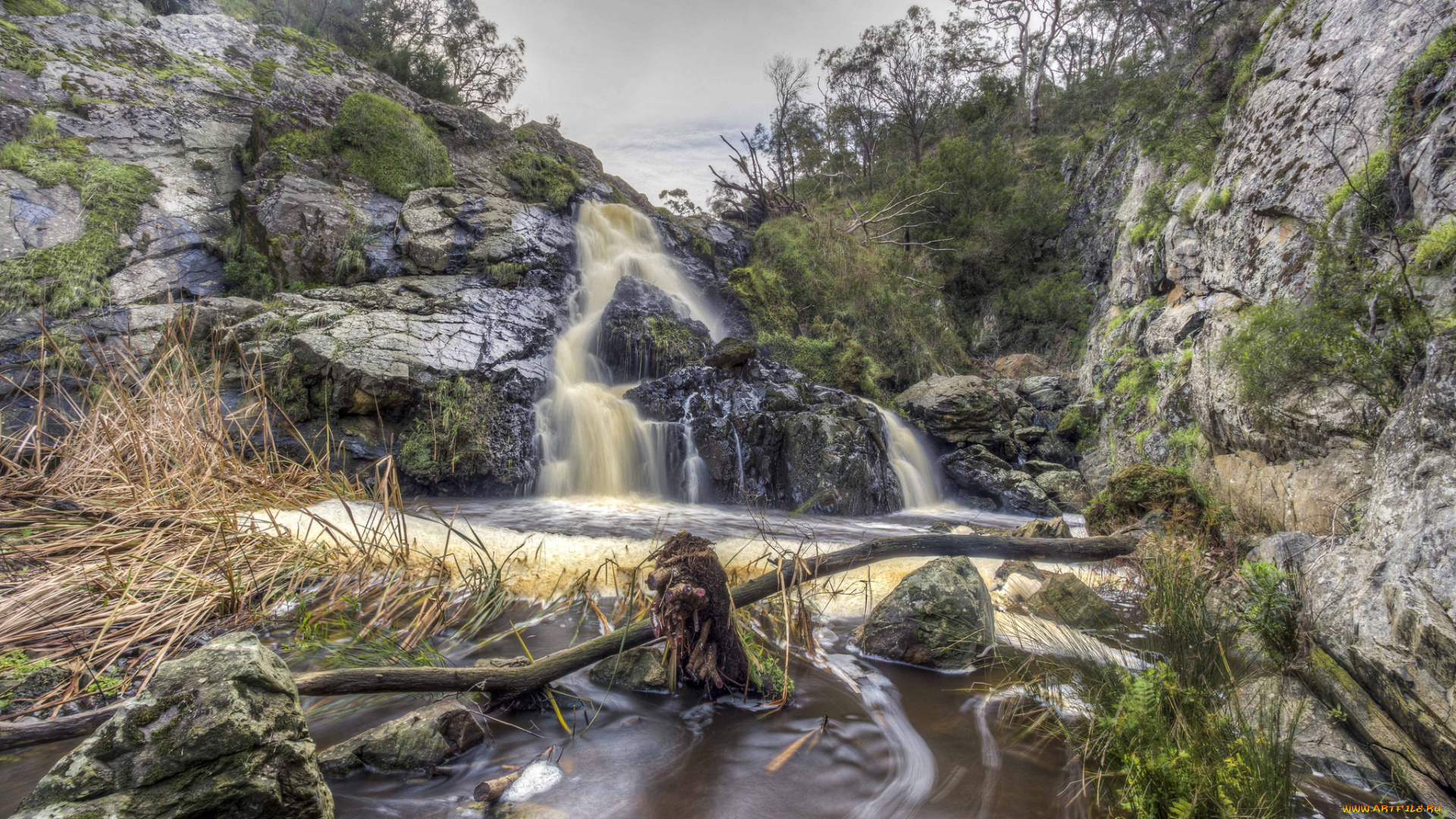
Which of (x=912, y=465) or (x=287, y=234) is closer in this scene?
(x=287, y=234)

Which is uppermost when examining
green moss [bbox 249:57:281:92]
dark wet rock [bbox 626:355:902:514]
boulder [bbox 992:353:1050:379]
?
Answer: green moss [bbox 249:57:281:92]

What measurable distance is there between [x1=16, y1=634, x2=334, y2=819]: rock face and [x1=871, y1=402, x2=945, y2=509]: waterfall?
9.37 metres

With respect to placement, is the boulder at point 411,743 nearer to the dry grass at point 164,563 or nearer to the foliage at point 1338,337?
the dry grass at point 164,563

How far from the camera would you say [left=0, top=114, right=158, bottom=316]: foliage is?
805 cm

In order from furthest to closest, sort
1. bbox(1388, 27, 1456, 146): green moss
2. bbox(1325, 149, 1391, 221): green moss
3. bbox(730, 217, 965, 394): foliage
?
bbox(730, 217, 965, 394): foliage < bbox(1325, 149, 1391, 221): green moss < bbox(1388, 27, 1456, 146): green moss

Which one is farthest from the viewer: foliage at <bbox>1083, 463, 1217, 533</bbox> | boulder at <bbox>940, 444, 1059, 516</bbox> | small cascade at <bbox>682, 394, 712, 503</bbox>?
boulder at <bbox>940, 444, 1059, 516</bbox>

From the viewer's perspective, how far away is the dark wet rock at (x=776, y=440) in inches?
357

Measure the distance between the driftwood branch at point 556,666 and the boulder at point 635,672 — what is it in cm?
29

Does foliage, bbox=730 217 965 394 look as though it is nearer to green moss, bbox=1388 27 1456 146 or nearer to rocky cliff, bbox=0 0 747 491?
rocky cliff, bbox=0 0 747 491

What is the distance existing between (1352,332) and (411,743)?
6.51 meters

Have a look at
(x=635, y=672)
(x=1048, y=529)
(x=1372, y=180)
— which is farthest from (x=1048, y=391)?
(x=635, y=672)

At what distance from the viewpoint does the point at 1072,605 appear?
377 cm

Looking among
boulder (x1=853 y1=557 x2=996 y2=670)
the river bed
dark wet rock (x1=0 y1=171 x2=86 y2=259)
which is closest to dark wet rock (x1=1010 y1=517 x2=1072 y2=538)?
boulder (x1=853 y1=557 x2=996 y2=670)

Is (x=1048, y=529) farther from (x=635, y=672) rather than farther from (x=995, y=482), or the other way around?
(x=635, y=672)
